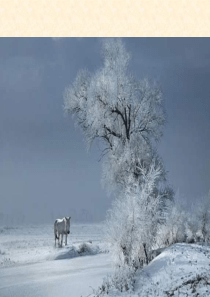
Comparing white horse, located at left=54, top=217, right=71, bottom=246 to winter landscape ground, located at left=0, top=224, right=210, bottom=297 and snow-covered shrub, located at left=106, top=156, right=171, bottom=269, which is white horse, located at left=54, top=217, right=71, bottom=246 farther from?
snow-covered shrub, located at left=106, top=156, right=171, bottom=269

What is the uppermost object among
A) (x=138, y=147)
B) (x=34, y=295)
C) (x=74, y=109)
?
(x=74, y=109)

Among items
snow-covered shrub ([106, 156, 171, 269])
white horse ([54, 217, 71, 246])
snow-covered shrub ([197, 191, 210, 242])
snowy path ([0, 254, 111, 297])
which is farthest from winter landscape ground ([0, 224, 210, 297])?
snow-covered shrub ([197, 191, 210, 242])
